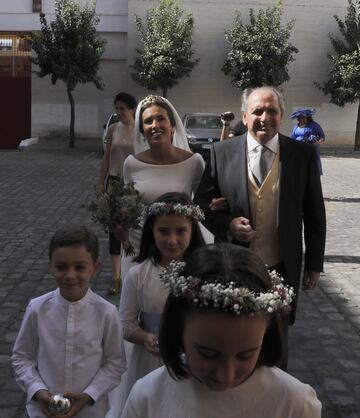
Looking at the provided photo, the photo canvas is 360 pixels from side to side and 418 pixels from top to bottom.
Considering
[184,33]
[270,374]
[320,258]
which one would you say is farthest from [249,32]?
[270,374]

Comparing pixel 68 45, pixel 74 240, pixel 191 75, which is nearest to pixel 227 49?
pixel 191 75

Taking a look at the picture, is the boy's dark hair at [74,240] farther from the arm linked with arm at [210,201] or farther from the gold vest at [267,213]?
the gold vest at [267,213]

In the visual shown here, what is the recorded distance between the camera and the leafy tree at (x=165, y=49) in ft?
84.3

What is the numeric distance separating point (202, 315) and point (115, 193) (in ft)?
8.62

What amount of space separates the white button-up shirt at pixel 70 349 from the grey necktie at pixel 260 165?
3.86ft

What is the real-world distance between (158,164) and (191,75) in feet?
80.8

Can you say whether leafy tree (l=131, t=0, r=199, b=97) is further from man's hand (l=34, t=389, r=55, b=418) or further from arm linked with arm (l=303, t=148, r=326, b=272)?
man's hand (l=34, t=389, r=55, b=418)

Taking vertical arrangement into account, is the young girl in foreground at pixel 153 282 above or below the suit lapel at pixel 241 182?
below

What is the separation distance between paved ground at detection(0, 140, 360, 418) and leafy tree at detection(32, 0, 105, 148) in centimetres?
926

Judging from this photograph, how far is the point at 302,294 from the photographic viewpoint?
653 centimetres

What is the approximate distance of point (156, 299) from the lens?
308 centimetres

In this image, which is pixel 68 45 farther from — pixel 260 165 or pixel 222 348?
pixel 222 348

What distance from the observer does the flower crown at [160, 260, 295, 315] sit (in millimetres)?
1586

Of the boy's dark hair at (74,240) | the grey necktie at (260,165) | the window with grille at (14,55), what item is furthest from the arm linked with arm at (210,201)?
the window with grille at (14,55)
